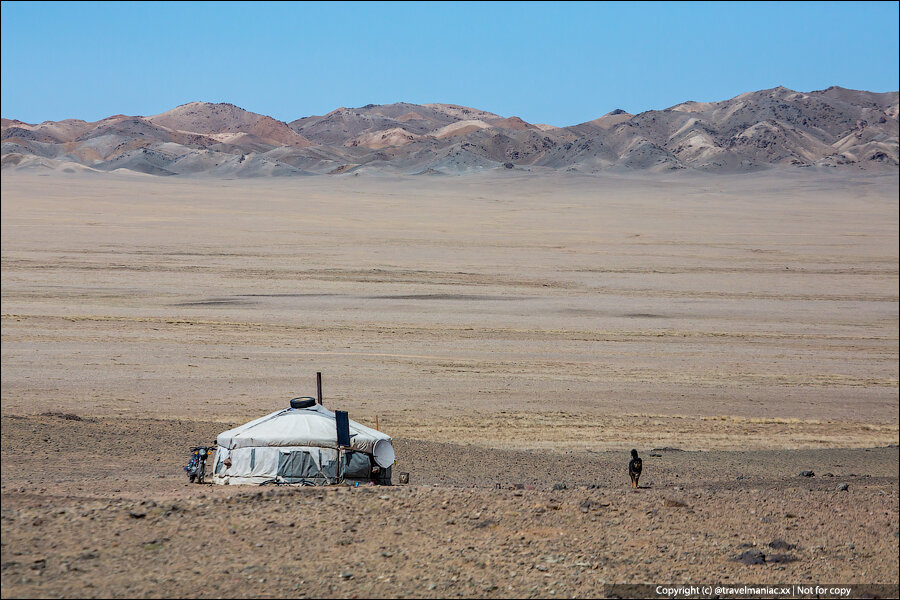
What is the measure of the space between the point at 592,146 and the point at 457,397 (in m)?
126

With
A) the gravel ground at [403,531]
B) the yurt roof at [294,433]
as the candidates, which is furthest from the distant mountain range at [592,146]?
the yurt roof at [294,433]

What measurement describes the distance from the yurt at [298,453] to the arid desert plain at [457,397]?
3.41ft

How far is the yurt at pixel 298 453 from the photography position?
15.7m

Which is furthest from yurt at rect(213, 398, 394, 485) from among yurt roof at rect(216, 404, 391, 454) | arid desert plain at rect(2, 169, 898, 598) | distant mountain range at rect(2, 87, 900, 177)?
distant mountain range at rect(2, 87, 900, 177)

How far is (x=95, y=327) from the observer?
32.7 meters

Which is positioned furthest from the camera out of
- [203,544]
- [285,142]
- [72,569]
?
[285,142]

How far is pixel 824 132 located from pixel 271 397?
475ft

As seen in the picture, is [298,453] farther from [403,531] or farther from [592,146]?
[592,146]

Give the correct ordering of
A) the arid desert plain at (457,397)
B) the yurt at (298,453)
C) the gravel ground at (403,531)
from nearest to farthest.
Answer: the gravel ground at (403,531)
the arid desert plain at (457,397)
the yurt at (298,453)

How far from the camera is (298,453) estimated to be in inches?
620

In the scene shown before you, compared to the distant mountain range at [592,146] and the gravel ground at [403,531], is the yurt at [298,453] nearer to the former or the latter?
the gravel ground at [403,531]

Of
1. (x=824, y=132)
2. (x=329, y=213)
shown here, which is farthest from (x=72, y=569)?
(x=824, y=132)

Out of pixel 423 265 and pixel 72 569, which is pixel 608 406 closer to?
pixel 72 569

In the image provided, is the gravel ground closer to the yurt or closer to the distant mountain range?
the yurt
